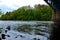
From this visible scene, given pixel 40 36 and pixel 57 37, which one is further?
pixel 40 36

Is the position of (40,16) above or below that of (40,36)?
above

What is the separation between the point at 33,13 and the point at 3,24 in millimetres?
2254

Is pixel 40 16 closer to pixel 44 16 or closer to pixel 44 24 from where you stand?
pixel 44 16

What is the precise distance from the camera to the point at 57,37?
475 cm

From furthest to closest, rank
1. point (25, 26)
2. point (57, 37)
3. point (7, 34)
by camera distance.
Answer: point (25, 26) < point (7, 34) < point (57, 37)

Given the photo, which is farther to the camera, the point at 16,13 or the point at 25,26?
the point at 25,26

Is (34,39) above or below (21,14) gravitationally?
below

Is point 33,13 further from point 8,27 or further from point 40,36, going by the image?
point 8,27

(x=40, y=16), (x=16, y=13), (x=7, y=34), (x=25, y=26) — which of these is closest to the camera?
(x=16, y=13)

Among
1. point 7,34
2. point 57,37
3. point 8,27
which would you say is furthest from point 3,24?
point 57,37

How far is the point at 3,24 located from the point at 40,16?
2.83 meters

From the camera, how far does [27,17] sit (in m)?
9.26

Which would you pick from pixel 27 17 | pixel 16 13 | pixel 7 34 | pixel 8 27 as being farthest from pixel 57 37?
pixel 8 27

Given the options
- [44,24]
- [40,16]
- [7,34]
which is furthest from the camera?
[44,24]
